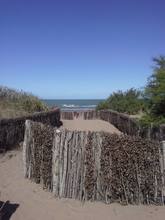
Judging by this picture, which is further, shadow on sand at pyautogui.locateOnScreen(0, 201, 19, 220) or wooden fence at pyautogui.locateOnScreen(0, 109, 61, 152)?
wooden fence at pyautogui.locateOnScreen(0, 109, 61, 152)

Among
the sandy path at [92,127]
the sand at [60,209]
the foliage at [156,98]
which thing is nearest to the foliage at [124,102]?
the sandy path at [92,127]

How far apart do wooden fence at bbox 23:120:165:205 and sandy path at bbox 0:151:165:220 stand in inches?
9.4

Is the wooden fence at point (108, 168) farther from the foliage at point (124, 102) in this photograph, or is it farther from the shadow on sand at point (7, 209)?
the foliage at point (124, 102)

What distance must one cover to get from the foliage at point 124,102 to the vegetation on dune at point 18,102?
14774 mm

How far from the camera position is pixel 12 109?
25.1m

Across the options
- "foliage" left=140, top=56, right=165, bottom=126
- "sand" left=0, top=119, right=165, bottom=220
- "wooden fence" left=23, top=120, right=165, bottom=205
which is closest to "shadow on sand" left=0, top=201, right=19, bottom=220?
"sand" left=0, top=119, right=165, bottom=220

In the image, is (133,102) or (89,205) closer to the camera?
(89,205)

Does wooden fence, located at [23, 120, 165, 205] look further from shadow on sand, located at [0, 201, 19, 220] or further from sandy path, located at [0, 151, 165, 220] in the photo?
shadow on sand, located at [0, 201, 19, 220]

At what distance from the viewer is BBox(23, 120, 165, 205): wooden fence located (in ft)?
28.7

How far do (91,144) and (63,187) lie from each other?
3.84 ft

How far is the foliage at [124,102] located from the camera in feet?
144

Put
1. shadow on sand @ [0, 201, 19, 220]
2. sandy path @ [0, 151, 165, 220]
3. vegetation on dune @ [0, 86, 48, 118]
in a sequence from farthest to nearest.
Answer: vegetation on dune @ [0, 86, 48, 118]
sandy path @ [0, 151, 165, 220]
shadow on sand @ [0, 201, 19, 220]

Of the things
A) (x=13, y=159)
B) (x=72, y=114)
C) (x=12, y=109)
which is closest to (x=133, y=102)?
(x=72, y=114)

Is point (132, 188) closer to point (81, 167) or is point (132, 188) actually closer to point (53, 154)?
point (81, 167)
